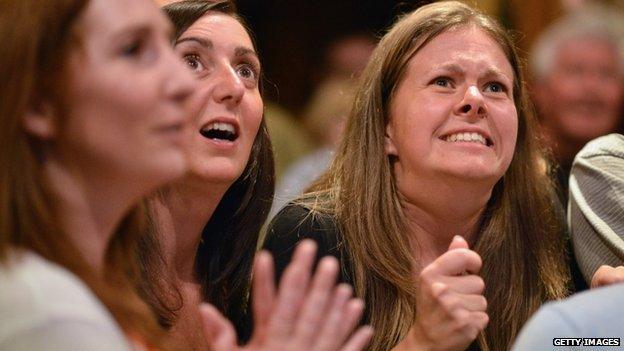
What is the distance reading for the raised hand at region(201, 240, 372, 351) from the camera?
128 cm

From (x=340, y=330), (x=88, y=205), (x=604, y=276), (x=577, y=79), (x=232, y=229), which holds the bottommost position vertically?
(x=577, y=79)

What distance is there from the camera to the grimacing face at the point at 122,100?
127cm

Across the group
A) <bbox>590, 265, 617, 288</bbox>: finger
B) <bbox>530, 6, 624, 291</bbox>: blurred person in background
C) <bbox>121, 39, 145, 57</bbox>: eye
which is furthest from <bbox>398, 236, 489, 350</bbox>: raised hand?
<bbox>530, 6, 624, 291</bbox>: blurred person in background

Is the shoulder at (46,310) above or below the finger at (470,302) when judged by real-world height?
above

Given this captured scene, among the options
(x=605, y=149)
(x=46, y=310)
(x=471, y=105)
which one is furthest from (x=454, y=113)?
(x=46, y=310)

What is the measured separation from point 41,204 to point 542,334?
62cm

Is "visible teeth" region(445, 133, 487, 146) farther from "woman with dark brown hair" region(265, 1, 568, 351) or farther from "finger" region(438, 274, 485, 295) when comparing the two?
"finger" region(438, 274, 485, 295)

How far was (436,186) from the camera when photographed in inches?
84.5

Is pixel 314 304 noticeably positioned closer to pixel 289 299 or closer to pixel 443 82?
pixel 289 299

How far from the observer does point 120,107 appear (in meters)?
1.27

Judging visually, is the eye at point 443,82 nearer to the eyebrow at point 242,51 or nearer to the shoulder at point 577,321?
the eyebrow at point 242,51

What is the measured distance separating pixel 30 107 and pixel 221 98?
86 cm

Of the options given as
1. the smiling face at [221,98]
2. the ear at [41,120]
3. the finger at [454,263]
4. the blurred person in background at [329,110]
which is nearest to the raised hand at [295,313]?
the ear at [41,120]

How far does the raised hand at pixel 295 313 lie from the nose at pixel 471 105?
3.01 feet
